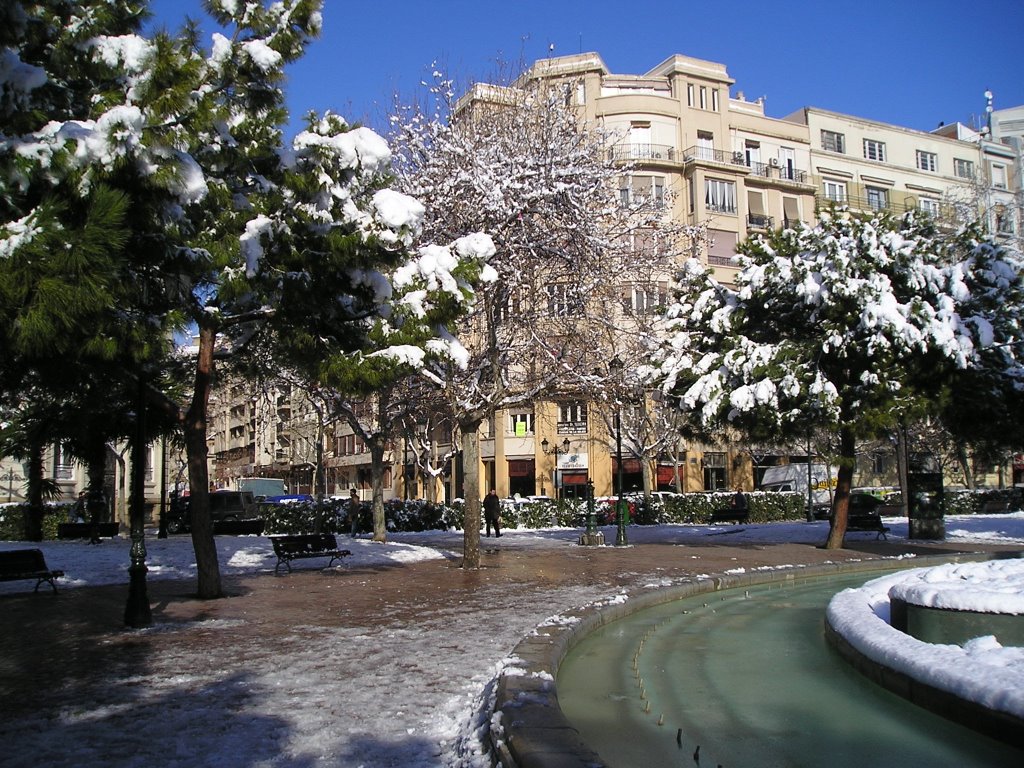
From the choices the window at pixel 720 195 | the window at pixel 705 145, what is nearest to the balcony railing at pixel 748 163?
the window at pixel 705 145

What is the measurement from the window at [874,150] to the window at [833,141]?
2282 millimetres

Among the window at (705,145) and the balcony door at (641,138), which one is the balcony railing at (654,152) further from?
the window at (705,145)

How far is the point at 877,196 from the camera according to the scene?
64.8m

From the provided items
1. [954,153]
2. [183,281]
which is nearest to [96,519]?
[183,281]

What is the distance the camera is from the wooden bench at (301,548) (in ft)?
56.8

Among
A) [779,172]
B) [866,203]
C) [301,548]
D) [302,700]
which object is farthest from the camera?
[866,203]

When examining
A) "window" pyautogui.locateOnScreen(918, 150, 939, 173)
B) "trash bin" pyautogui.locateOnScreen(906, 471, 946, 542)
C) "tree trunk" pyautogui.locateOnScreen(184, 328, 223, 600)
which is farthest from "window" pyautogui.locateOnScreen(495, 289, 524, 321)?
"window" pyautogui.locateOnScreen(918, 150, 939, 173)

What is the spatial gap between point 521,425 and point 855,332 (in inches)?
1278

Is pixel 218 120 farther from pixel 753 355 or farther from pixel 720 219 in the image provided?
pixel 720 219

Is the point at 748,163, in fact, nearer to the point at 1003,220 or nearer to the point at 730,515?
the point at 1003,220

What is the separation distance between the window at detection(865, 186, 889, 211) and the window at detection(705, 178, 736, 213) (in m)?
14.2

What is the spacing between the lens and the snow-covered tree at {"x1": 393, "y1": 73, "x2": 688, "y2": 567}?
1758 cm

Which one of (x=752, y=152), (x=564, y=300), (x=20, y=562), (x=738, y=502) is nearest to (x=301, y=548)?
(x=20, y=562)

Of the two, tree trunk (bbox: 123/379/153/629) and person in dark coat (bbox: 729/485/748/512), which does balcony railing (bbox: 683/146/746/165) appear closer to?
person in dark coat (bbox: 729/485/748/512)
